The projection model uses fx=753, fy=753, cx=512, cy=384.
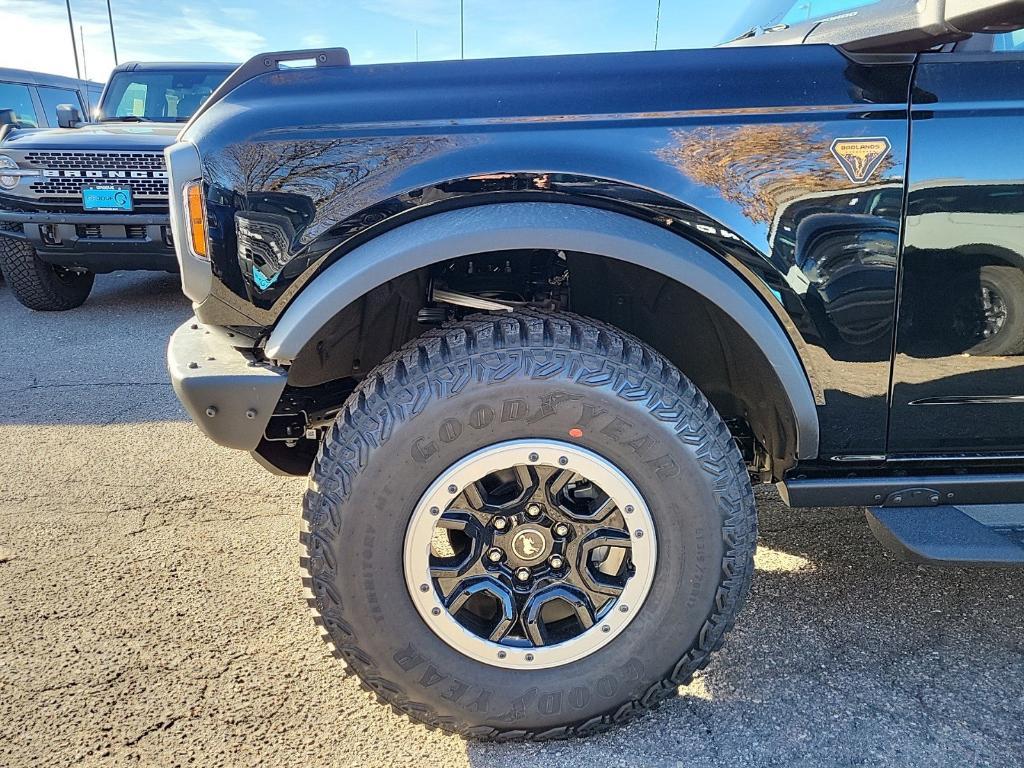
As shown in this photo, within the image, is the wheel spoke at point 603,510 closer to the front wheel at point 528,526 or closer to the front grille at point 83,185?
the front wheel at point 528,526

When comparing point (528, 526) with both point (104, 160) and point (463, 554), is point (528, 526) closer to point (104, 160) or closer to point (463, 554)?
point (463, 554)

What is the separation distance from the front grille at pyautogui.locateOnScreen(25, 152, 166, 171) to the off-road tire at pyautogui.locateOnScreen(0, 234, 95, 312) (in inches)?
30.9

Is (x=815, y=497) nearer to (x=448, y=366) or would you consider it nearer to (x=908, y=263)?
(x=908, y=263)

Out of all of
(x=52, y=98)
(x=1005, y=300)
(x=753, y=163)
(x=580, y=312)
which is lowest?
(x=580, y=312)

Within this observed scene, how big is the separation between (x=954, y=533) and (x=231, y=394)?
180 cm

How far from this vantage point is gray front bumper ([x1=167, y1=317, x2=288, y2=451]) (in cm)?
181

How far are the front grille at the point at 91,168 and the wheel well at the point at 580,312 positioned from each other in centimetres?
427

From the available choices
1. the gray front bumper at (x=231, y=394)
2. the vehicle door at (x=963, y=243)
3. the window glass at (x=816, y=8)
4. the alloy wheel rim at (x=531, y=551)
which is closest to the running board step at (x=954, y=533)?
the vehicle door at (x=963, y=243)

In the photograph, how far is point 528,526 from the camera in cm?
181

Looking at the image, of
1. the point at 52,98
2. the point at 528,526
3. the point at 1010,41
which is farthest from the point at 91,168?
the point at 52,98

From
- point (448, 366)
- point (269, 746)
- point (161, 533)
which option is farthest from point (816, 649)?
point (161, 533)

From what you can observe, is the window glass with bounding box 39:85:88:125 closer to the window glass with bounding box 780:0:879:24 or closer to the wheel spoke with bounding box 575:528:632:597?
the window glass with bounding box 780:0:879:24

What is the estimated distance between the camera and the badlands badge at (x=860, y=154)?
1688mm

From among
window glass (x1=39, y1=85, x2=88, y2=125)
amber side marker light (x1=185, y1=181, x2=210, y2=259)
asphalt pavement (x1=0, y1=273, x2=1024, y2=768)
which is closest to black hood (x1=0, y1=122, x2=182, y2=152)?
asphalt pavement (x1=0, y1=273, x2=1024, y2=768)
